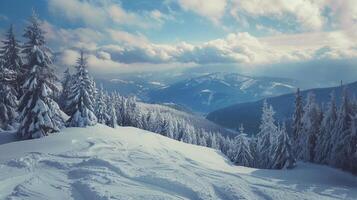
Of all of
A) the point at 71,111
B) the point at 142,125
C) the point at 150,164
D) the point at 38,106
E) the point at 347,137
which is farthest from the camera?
the point at 142,125

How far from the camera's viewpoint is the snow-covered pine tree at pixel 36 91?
3703 cm

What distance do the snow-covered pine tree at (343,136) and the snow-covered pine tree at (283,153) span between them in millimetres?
4911

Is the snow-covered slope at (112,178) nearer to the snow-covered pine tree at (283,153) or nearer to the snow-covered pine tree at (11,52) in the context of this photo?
the snow-covered pine tree at (283,153)

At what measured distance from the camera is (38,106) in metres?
37.2

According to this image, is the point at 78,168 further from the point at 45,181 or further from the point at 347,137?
the point at 347,137

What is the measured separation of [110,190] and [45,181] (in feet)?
13.1

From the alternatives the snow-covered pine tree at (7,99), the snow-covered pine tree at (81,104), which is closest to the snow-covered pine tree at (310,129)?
the snow-covered pine tree at (81,104)

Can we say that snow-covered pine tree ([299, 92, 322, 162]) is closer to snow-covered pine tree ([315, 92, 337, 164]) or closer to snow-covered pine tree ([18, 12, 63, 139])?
snow-covered pine tree ([315, 92, 337, 164])

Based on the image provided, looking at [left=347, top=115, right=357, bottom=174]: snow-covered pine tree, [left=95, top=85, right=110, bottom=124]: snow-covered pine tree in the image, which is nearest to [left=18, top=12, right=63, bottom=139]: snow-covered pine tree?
[left=95, top=85, right=110, bottom=124]: snow-covered pine tree

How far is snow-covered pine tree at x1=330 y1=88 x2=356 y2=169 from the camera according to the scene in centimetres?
4322

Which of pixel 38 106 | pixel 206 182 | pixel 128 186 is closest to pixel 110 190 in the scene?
pixel 128 186

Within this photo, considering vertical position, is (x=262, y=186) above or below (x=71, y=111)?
below

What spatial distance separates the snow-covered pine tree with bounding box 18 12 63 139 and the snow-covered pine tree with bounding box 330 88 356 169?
3254cm

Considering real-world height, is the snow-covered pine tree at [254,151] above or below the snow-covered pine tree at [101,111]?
below
